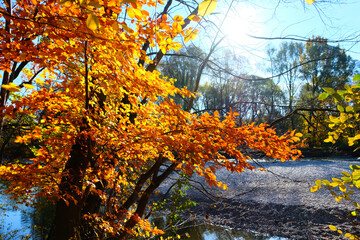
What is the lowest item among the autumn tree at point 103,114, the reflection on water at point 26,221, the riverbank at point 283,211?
the riverbank at point 283,211

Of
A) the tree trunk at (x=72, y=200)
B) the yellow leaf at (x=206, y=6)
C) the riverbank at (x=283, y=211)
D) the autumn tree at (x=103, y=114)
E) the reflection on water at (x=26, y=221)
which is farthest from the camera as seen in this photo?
the riverbank at (x=283, y=211)

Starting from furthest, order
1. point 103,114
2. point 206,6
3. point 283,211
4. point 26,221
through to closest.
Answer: point 283,211 → point 26,221 → point 103,114 → point 206,6

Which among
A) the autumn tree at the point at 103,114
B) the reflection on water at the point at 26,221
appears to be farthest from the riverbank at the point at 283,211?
the reflection on water at the point at 26,221

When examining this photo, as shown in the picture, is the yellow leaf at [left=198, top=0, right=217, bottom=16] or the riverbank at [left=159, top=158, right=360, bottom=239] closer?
the yellow leaf at [left=198, top=0, right=217, bottom=16]

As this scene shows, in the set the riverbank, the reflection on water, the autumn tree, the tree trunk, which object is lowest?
the riverbank

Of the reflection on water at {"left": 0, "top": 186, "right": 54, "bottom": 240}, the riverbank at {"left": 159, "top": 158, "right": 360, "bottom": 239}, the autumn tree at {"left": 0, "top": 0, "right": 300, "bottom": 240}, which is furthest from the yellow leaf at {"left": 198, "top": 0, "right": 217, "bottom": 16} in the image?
the reflection on water at {"left": 0, "top": 186, "right": 54, "bottom": 240}

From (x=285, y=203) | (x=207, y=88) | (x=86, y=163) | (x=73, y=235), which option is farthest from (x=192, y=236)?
(x=207, y=88)

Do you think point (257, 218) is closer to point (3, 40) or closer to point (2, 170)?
point (2, 170)

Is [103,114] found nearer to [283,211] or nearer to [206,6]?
[206,6]

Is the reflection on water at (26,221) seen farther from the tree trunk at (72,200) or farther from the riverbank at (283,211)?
the riverbank at (283,211)

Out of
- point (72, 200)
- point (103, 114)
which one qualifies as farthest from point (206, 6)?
point (72, 200)

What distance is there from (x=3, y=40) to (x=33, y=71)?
274cm

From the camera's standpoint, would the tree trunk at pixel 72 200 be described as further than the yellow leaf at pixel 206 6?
Yes

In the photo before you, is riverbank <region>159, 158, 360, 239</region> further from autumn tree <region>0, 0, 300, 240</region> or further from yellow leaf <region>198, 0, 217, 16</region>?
yellow leaf <region>198, 0, 217, 16</region>
